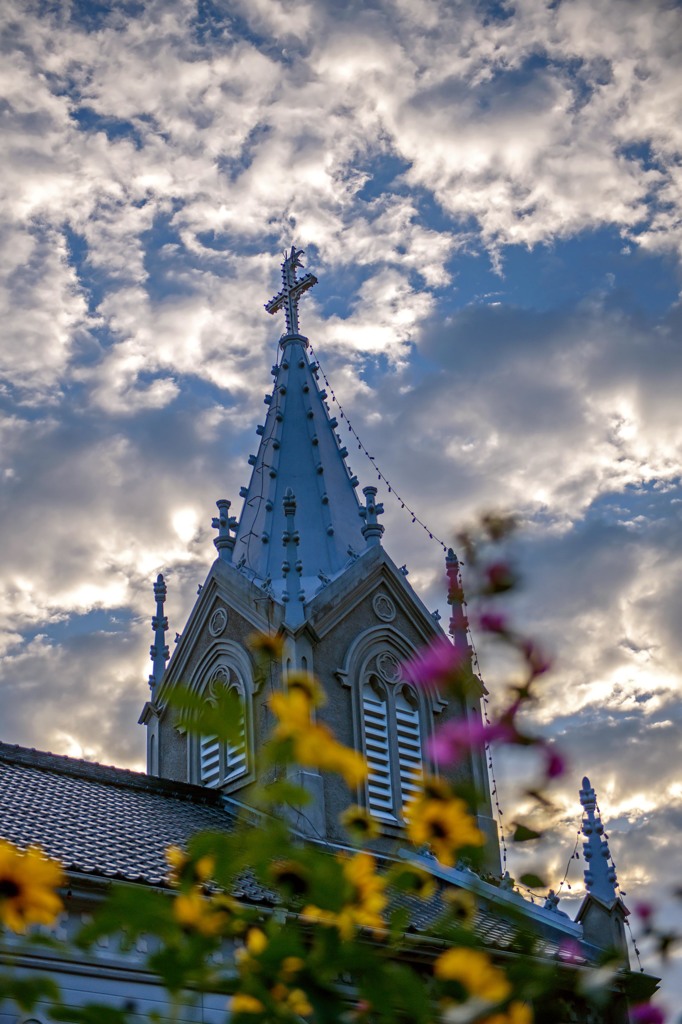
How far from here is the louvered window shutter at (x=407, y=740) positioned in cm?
2133

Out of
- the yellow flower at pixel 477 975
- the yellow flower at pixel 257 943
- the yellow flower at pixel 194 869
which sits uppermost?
the yellow flower at pixel 194 869

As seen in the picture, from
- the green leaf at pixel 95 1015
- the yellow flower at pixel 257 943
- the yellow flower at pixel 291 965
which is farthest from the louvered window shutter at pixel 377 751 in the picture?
the green leaf at pixel 95 1015

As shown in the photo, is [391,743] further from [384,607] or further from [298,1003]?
[298,1003]

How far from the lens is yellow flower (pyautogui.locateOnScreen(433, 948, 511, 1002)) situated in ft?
9.32

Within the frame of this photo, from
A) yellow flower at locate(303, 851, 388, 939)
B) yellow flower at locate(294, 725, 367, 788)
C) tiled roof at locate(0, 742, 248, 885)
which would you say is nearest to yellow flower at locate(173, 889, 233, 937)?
yellow flower at locate(303, 851, 388, 939)

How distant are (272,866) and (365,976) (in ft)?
1.29

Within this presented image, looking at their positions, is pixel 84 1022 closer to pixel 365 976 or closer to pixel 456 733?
pixel 365 976

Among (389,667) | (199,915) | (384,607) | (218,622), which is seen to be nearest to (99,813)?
(218,622)

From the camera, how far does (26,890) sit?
10.0 ft

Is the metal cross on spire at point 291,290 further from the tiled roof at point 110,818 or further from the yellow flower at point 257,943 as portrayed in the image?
the yellow flower at point 257,943

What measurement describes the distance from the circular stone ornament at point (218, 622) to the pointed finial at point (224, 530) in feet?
3.27

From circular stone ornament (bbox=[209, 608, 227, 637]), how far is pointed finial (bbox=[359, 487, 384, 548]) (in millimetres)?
3043

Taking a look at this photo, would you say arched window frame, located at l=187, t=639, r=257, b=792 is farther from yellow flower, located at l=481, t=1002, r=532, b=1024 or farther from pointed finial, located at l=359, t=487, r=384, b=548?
yellow flower, located at l=481, t=1002, r=532, b=1024

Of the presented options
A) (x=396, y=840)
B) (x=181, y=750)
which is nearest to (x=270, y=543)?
(x=181, y=750)
